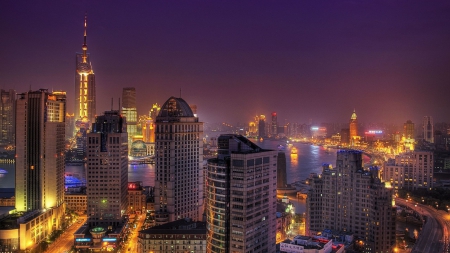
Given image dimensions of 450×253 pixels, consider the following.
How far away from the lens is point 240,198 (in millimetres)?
12430

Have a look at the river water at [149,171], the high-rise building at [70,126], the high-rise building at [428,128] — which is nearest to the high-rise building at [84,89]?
the high-rise building at [70,126]

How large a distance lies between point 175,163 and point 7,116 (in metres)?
42.0

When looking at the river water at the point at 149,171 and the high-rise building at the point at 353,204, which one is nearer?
the high-rise building at the point at 353,204

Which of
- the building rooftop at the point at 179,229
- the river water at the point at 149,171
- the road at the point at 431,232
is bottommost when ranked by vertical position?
the road at the point at 431,232

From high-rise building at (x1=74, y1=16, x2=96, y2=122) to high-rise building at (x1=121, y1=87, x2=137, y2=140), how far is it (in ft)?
16.6

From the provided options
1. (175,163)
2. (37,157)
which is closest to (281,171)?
(175,163)

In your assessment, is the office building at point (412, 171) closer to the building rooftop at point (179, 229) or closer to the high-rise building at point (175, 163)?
the high-rise building at point (175, 163)

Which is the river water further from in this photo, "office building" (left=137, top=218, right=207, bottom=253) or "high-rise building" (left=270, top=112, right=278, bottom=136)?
"high-rise building" (left=270, top=112, right=278, bottom=136)

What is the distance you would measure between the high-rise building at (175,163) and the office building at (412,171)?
17.3 metres

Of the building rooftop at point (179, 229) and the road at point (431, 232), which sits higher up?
the building rooftop at point (179, 229)

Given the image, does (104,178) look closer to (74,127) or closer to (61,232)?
(61,232)

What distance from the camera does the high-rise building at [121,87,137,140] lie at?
6862 centimetres

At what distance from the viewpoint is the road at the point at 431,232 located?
18.4 meters

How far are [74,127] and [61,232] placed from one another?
53907 mm
